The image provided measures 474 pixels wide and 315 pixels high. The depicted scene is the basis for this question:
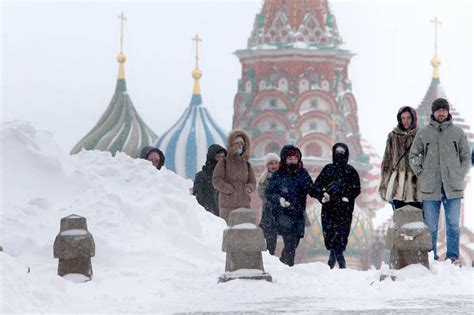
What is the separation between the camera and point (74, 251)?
13641 millimetres

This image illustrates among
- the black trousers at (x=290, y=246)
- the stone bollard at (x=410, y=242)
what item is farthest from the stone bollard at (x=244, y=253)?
the black trousers at (x=290, y=246)

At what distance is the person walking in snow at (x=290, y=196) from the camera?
1576 cm

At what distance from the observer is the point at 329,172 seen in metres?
15.7

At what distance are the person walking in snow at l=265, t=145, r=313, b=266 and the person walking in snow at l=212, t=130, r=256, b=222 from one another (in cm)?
43

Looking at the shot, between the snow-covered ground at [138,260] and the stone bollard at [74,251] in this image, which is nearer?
the snow-covered ground at [138,260]

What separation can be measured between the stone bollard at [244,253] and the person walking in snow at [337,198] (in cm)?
186

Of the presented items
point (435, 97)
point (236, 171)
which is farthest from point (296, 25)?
point (236, 171)

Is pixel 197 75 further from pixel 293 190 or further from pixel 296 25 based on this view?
pixel 293 190

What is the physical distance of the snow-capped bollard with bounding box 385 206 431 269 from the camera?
1359cm

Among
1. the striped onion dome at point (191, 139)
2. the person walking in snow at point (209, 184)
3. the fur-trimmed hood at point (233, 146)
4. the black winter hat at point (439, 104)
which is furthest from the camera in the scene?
the striped onion dome at point (191, 139)

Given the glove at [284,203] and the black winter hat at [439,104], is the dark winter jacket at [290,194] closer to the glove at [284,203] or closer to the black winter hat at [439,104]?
the glove at [284,203]

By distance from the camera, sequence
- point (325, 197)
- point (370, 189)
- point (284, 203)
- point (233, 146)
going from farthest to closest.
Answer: point (370, 189) → point (233, 146) → point (284, 203) → point (325, 197)

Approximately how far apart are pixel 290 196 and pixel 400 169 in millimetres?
1368

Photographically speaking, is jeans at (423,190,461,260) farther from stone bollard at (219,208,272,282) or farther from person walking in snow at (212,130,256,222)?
person walking in snow at (212,130,256,222)
